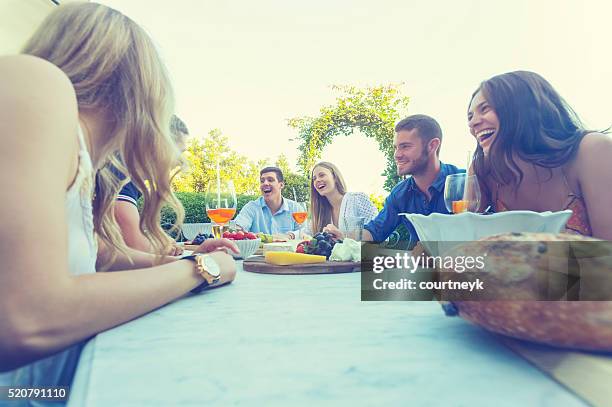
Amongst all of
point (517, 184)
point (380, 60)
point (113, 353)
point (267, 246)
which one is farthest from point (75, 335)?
point (380, 60)

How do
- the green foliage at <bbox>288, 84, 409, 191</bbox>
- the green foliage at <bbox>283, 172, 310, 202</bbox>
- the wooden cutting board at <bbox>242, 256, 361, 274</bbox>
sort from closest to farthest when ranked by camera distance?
the wooden cutting board at <bbox>242, 256, 361, 274</bbox> < the green foliage at <bbox>288, 84, 409, 191</bbox> < the green foliage at <bbox>283, 172, 310, 202</bbox>

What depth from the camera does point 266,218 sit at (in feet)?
17.9

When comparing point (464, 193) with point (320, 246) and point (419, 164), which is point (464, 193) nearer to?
point (320, 246)

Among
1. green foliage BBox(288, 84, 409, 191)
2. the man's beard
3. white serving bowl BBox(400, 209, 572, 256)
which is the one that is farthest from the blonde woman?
green foliage BBox(288, 84, 409, 191)

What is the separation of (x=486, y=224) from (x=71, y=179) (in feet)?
2.83

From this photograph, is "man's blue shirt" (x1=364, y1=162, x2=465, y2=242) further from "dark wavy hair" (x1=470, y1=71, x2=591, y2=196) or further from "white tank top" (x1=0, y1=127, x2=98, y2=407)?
"white tank top" (x1=0, y1=127, x2=98, y2=407)

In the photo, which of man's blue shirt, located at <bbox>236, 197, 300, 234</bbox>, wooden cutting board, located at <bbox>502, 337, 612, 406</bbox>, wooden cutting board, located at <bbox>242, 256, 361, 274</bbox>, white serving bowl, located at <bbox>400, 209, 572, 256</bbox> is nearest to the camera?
wooden cutting board, located at <bbox>502, 337, 612, 406</bbox>

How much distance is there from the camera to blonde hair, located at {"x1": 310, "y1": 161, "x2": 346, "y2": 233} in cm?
467

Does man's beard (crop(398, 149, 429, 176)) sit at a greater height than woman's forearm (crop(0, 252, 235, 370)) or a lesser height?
greater

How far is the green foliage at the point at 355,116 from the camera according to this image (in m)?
10.6

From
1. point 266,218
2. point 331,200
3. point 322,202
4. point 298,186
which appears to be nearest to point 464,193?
point 322,202

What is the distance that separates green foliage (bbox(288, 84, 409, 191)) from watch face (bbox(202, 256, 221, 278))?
31.7 feet

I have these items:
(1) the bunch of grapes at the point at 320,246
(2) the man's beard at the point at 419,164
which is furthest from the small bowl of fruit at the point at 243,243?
(2) the man's beard at the point at 419,164

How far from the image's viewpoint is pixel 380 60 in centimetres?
1207
